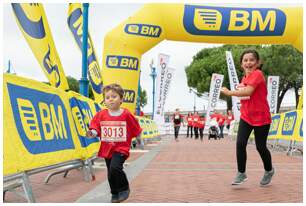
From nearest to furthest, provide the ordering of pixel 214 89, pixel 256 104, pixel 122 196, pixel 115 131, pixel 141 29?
pixel 122 196
pixel 115 131
pixel 256 104
pixel 141 29
pixel 214 89

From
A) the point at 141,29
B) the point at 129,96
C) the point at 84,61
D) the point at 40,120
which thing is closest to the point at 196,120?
the point at 129,96

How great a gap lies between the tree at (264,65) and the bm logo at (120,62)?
3574cm

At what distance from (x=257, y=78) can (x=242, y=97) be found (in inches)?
12.1

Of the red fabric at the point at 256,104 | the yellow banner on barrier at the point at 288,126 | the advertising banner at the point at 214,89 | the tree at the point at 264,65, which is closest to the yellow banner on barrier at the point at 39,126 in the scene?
the red fabric at the point at 256,104

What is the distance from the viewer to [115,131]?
16.0 feet

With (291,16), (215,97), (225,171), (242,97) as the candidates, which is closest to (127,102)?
(291,16)

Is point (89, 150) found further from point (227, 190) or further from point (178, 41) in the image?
point (178, 41)

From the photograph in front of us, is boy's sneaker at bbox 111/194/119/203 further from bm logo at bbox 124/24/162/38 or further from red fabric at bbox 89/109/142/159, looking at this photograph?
bm logo at bbox 124/24/162/38

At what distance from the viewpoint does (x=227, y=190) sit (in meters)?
5.52

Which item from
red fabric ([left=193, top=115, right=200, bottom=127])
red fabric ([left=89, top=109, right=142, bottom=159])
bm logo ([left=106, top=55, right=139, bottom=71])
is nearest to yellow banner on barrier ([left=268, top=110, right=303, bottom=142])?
bm logo ([left=106, top=55, right=139, bottom=71])

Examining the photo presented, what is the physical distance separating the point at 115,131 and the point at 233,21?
1009 cm

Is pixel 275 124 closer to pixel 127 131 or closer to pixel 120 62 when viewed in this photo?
pixel 120 62

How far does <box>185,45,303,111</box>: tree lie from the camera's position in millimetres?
52469

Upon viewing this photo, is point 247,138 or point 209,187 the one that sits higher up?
point 247,138
